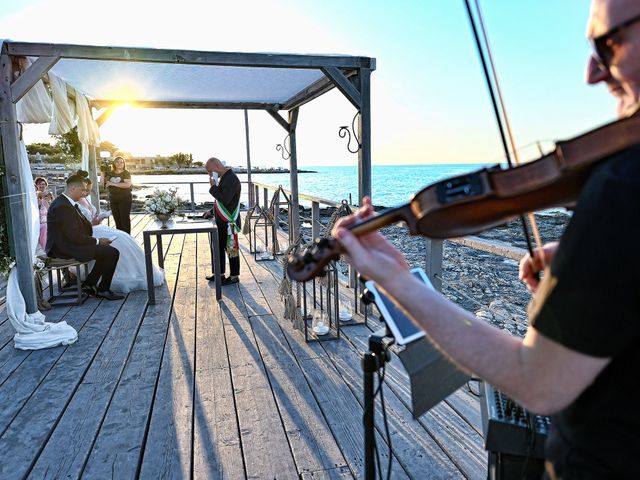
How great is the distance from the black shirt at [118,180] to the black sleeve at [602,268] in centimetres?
689

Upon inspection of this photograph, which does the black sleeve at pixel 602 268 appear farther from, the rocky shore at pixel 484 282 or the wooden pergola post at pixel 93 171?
the wooden pergola post at pixel 93 171

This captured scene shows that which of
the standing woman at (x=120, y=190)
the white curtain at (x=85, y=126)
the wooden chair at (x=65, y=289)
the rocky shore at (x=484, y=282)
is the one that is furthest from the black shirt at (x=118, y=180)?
the rocky shore at (x=484, y=282)

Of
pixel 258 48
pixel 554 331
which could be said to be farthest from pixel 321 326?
pixel 554 331

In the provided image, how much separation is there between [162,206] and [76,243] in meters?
0.83

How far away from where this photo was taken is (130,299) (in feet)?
14.6

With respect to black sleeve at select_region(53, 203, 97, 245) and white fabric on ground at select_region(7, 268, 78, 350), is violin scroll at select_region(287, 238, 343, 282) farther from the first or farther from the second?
black sleeve at select_region(53, 203, 97, 245)

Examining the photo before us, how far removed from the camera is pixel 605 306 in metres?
0.51

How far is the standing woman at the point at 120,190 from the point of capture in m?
6.64

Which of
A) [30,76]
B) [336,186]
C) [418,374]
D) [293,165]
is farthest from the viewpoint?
[336,186]

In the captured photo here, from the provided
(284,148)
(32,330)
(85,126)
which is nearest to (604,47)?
(32,330)

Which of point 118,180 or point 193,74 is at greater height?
point 193,74

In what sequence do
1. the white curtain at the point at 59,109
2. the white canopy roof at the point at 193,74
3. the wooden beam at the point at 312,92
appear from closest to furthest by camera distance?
the white canopy roof at the point at 193,74 → the white curtain at the point at 59,109 → the wooden beam at the point at 312,92

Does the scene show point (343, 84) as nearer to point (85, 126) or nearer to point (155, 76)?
point (155, 76)

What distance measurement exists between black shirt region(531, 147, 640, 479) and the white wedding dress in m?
4.64
